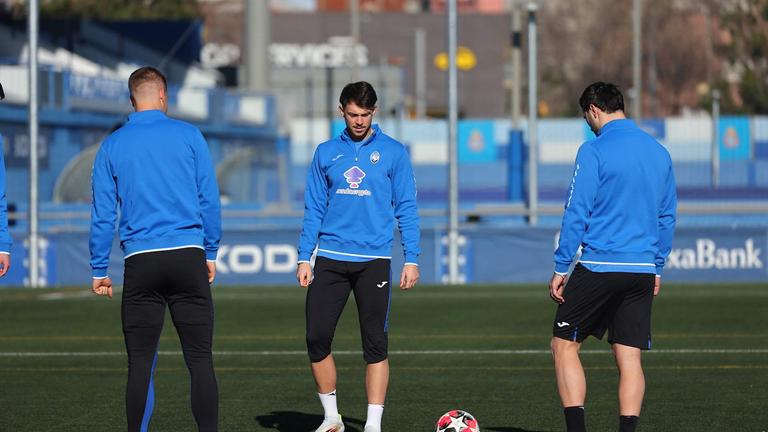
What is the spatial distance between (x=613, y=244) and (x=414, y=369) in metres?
4.98

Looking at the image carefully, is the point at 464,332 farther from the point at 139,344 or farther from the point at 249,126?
the point at 249,126

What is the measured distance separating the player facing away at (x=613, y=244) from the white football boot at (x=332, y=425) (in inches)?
59.3

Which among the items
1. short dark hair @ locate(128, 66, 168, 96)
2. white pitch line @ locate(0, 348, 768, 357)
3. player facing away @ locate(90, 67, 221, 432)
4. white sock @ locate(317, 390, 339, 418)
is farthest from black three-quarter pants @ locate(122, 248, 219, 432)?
white pitch line @ locate(0, 348, 768, 357)

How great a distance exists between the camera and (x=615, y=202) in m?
8.25

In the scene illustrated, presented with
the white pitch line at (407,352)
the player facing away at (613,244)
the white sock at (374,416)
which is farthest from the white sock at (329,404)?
the white pitch line at (407,352)

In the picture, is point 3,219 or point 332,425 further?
point 332,425

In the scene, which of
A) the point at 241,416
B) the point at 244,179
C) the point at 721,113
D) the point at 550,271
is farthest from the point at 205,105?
the point at 241,416

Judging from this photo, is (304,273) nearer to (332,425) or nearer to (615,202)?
(332,425)

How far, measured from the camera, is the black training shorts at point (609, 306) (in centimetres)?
830

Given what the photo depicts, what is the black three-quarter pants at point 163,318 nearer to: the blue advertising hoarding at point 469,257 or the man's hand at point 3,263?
the man's hand at point 3,263

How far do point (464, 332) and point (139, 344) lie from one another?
867 centimetres

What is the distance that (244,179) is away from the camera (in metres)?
36.7

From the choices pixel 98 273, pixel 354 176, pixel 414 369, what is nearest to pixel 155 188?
pixel 98 273

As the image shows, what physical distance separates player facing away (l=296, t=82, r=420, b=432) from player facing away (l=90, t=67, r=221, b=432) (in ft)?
3.62
